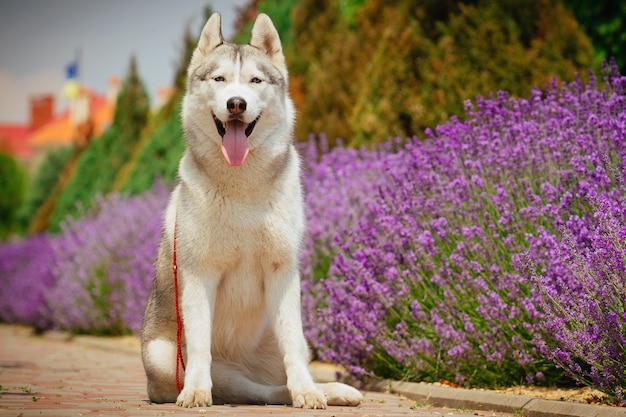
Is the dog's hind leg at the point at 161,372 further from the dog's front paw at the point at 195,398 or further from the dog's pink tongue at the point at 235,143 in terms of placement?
the dog's pink tongue at the point at 235,143

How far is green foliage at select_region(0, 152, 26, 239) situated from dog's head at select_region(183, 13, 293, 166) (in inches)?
2348

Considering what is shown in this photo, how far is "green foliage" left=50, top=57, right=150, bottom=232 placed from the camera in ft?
78.0

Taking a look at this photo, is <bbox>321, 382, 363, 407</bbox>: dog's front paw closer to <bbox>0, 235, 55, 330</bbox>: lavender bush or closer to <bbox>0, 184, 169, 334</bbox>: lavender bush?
<bbox>0, 184, 169, 334</bbox>: lavender bush

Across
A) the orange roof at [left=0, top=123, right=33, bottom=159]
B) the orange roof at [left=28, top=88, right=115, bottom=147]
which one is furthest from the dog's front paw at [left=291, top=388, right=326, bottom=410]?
the orange roof at [left=0, top=123, right=33, bottom=159]

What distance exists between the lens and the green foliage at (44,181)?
41.2 metres

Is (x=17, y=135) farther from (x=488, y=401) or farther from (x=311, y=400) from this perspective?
(x=311, y=400)

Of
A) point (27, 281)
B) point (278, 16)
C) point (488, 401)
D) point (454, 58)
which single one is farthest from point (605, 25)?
point (27, 281)

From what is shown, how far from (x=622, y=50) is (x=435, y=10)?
2.26m

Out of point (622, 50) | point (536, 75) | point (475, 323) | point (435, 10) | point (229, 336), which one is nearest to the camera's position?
point (229, 336)

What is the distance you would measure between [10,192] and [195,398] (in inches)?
2466

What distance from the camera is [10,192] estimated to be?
2534 inches

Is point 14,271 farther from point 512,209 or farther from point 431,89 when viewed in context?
point 512,209

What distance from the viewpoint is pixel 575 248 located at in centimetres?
534

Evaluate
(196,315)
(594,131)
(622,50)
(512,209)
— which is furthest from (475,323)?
(622,50)
